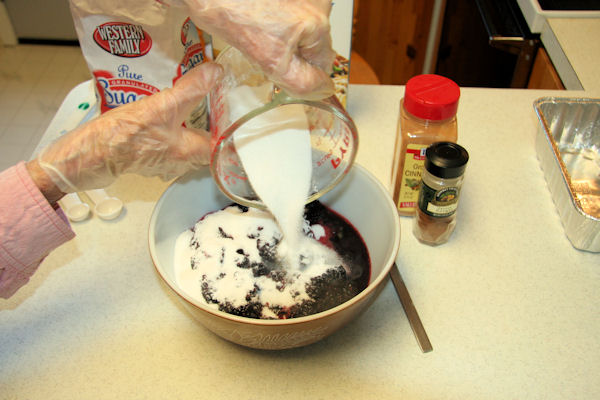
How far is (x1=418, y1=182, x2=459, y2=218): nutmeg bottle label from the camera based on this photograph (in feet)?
2.57

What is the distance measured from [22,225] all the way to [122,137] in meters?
0.18

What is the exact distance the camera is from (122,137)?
0.74 meters

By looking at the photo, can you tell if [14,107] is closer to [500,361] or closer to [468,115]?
[468,115]

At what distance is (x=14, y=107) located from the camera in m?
2.41

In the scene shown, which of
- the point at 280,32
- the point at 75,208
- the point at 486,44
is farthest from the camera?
the point at 486,44

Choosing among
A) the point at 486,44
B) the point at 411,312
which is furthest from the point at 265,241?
the point at 486,44

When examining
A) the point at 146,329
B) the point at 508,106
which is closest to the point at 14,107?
the point at 146,329

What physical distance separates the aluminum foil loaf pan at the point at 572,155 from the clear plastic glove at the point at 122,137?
617mm

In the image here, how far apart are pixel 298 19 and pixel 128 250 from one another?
20.7 inches

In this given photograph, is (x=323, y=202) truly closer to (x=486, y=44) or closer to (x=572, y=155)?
(x=572, y=155)

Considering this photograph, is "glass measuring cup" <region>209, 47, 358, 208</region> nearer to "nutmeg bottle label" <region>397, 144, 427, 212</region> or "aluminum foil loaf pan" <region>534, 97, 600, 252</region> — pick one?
"nutmeg bottle label" <region>397, 144, 427, 212</region>

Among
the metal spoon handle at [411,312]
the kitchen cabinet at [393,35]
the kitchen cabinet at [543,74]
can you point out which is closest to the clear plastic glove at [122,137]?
the metal spoon handle at [411,312]

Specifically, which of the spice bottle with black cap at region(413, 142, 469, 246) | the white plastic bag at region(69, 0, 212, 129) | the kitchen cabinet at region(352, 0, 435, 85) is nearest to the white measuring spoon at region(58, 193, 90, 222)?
the white plastic bag at region(69, 0, 212, 129)

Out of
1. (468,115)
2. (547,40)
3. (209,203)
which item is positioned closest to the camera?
(209,203)
